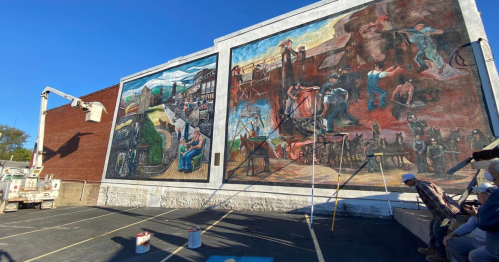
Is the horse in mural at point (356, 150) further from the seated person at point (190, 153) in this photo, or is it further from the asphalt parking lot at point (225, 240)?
the seated person at point (190, 153)

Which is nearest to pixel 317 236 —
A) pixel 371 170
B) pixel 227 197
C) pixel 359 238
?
pixel 359 238

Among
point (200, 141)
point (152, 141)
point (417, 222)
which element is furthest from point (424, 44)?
point (152, 141)

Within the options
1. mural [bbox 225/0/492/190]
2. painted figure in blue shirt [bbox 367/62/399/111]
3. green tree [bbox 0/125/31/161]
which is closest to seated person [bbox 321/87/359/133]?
mural [bbox 225/0/492/190]

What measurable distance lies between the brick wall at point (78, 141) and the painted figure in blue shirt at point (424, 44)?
21.2m

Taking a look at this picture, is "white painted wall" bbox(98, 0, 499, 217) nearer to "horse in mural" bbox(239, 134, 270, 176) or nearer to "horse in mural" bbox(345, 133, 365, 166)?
"horse in mural" bbox(239, 134, 270, 176)

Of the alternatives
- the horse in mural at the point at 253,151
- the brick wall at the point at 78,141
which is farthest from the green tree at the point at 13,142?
the horse in mural at the point at 253,151

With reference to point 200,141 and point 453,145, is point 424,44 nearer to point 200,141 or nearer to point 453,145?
point 453,145

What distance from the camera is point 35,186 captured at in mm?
15016

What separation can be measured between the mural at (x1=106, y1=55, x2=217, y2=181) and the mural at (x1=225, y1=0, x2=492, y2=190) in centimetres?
236

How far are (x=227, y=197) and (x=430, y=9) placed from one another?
12396mm

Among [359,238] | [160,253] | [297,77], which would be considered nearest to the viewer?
[160,253]

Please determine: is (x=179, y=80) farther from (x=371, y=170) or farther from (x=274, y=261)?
(x=274, y=261)

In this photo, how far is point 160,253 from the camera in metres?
5.67

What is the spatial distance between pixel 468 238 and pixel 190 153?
500 inches
